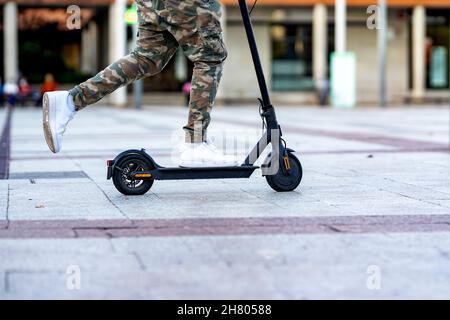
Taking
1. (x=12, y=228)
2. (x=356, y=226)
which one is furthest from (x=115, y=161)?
(x=356, y=226)

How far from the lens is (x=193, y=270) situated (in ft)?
12.3

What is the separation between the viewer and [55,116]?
5977 mm

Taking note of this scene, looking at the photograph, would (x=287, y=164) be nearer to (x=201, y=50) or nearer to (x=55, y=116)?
(x=201, y=50)

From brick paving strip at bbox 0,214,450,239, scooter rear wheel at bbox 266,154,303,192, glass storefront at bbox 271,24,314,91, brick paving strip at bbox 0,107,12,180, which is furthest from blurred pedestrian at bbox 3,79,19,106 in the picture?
brick paving strip at bbox 0,214,450,239

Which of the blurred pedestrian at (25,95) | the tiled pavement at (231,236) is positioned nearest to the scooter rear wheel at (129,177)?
the tiled pavement at (231,236)

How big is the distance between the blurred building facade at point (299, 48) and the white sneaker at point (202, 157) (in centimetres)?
3234

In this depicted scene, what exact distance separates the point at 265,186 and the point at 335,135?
7171 millimetres

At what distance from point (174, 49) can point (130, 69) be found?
340 millimetres

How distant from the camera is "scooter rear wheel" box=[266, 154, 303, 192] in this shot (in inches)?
246

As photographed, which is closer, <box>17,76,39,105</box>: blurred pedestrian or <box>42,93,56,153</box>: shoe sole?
<box>42,93,56,153</box>: shoe sole

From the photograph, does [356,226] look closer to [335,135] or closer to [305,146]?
[305,146]

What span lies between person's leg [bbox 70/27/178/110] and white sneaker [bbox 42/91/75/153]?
0.29 feet

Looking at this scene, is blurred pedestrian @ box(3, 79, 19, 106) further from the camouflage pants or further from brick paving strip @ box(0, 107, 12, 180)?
the camouflage pants
